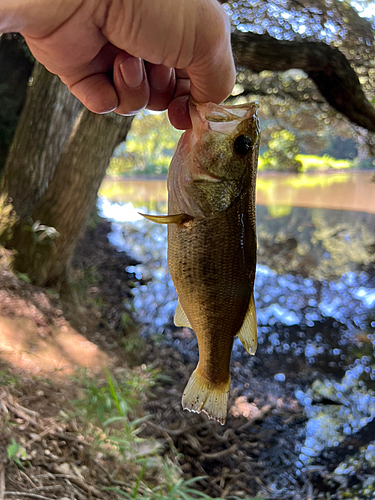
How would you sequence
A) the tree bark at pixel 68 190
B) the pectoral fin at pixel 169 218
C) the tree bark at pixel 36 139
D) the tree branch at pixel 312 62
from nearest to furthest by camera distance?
the pectoral fin at pixel 169 218 < the tree bark at pixel 36 139 < the tree bark at pixel 68 190 < the tree branch at pixel 312 62

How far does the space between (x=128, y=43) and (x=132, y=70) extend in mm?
176

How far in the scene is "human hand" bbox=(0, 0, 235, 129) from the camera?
99 cm

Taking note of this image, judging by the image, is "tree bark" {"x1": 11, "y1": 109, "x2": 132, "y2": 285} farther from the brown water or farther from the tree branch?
the brown water

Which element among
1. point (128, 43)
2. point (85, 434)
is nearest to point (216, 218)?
point (128, 43)

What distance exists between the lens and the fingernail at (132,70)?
4.19 ft

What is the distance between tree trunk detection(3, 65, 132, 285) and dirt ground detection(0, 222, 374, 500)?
41 cm

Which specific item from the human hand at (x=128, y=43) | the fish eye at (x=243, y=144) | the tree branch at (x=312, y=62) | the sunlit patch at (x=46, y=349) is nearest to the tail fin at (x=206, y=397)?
the fish eye at (x=243, y=144)

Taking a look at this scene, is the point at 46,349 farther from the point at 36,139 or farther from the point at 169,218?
the point at 169,218

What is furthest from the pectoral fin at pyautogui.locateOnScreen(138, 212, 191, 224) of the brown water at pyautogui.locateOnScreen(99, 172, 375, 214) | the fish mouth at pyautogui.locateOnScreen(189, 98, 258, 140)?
the brown water at pyautogui.locateOnScreen(99, 172, 375, 214)

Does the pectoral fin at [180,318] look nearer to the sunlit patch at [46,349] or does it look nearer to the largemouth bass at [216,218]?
the largemouth bass at [216,218]

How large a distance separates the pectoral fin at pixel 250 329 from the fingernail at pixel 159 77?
91cm

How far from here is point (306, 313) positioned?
5.09 metres

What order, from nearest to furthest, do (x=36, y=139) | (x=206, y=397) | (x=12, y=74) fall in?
1. (x=206, y=397)
2. (x=36, y=139)
3. (x=12, y=74)

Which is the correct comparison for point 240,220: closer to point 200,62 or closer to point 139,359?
point 200,62
